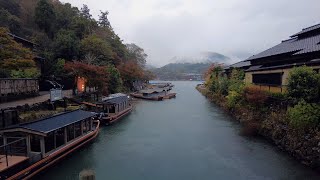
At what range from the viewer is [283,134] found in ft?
66.1

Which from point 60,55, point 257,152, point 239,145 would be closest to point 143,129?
point 239,145

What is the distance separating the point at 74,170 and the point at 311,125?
14.6m

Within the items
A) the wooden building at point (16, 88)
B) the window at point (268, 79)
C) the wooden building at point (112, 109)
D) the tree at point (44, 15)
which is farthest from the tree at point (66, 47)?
the window at point (268, 79)

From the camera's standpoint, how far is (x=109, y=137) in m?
25.1

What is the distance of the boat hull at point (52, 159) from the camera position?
13.9 m

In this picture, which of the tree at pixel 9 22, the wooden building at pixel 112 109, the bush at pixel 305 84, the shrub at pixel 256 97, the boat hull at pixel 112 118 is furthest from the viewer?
the tree at pixel 9 22

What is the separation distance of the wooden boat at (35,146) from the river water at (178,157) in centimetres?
81

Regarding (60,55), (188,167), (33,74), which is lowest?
(188,167)

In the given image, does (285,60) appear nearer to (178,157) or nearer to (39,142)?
(178,157)

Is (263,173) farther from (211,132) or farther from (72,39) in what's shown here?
(72,39)

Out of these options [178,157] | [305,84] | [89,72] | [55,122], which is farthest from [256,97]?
[89,72]

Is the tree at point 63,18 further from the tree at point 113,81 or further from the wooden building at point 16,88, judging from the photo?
the wooden building at point 16,88

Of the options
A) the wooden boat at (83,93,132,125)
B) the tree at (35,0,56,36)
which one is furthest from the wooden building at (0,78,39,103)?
the tree at (35,0,56,36)

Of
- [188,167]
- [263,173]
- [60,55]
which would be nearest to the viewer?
[263,173]
